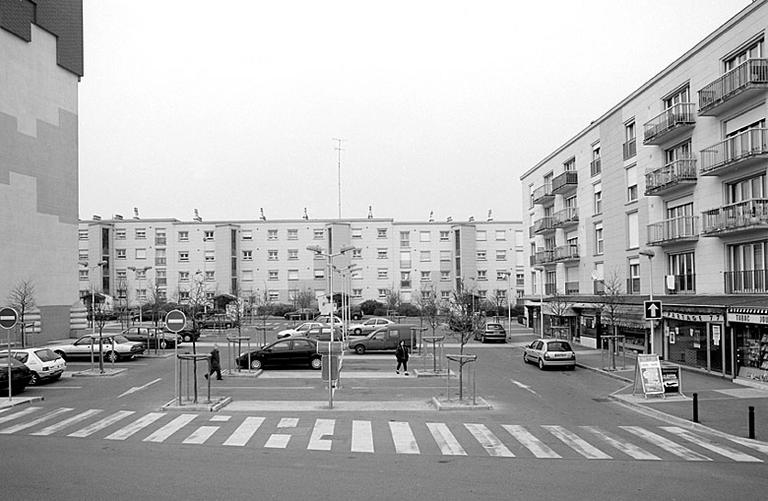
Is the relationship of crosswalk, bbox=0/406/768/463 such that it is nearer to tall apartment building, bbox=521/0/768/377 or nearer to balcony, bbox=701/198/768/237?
tall apartment building, bbox=521/0/768/377

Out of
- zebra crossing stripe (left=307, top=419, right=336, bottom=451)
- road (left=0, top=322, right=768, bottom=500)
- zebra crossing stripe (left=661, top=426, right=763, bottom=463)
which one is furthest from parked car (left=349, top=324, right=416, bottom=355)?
zebra crossing stripe (left=661, top=426, right=763, bottom=463)

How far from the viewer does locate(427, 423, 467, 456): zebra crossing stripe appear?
14211mm

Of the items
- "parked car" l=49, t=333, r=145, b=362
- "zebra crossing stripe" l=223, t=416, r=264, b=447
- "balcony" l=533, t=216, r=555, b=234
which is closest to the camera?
"zebra crossing stripe" l=223, t=416, r=264, b=447

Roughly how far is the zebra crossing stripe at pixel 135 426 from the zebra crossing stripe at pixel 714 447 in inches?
515

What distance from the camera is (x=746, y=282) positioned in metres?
28.5

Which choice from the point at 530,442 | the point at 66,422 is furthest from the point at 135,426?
the point at 530,442

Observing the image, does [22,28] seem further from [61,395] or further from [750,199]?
[750,199]

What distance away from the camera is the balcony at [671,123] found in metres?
31.6

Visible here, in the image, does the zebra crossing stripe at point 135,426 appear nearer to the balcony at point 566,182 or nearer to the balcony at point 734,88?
the balcony at point 734,88

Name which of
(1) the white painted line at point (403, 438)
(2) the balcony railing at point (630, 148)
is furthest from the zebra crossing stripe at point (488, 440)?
(2) the balcony railing at point (630, 148)

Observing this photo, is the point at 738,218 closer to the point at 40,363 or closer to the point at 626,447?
the point at 626,447

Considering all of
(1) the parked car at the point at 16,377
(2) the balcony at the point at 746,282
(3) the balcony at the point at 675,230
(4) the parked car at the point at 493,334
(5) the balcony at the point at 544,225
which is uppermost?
(5) the balcony at the point at 544,225

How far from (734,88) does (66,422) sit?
26545 millimetres

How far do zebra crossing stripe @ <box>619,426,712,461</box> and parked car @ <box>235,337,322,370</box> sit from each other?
17.1 m
